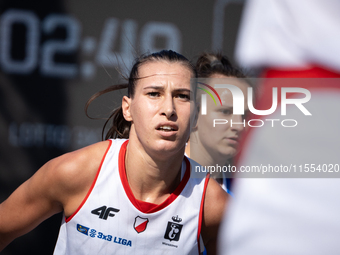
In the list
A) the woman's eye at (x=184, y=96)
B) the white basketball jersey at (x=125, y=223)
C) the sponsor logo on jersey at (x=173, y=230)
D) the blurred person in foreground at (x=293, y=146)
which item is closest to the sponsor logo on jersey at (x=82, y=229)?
the white basketball jersey at (x=125, y=223)

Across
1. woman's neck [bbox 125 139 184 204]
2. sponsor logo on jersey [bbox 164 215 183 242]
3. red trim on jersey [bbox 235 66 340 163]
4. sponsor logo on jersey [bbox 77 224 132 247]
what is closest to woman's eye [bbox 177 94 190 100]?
woman's neck [bbox 125 139 184 204]

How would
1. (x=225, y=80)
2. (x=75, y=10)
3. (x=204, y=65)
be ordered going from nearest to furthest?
(x=225, y=80) → (x=204, y=65) → (x=75, y=10)

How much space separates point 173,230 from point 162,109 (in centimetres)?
59

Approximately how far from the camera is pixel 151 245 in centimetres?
157

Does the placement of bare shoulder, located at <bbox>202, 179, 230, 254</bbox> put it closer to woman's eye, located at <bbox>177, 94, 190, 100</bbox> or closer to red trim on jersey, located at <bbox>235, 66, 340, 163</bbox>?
woman's eye, located at <bbox>177, 94, 190, 100</bbox>

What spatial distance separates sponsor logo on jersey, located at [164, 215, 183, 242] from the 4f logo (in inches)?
10.1

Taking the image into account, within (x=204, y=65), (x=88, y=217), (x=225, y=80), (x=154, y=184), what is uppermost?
(x=204, y=65)

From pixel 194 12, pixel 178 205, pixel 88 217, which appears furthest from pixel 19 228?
pixel 194 12

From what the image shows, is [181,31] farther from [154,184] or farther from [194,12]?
[154,184]

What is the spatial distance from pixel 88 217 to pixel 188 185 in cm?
51

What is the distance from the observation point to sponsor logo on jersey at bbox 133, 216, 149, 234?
1.57m

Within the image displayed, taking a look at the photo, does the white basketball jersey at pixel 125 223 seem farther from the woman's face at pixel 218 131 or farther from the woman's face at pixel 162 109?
the woman's face at pixel 218 131

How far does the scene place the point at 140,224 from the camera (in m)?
1.57

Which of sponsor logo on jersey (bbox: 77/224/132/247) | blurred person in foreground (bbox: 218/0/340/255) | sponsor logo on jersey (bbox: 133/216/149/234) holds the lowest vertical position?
sponsor logo on jersey (bbox: 77/224/132/247)
